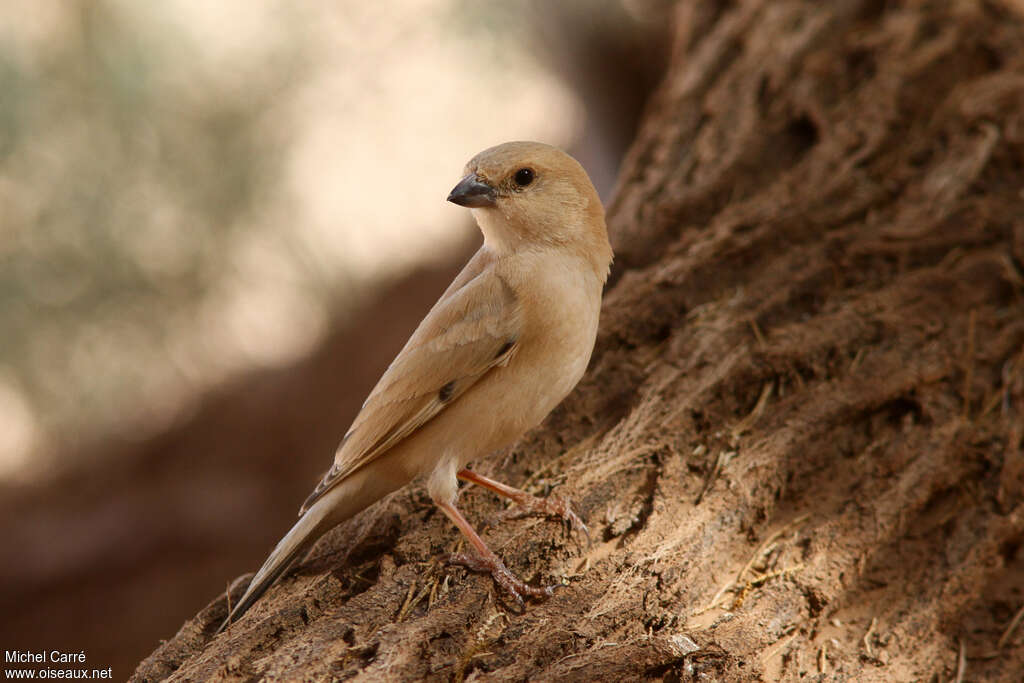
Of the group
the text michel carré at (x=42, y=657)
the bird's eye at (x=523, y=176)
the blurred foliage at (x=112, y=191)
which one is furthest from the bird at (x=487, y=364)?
the blurred foliage at (x=112, y=191)

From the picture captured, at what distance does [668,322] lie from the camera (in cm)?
392

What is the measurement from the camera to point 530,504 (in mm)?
3082

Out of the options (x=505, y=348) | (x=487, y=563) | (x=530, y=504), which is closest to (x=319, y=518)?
(x=487, y=563)

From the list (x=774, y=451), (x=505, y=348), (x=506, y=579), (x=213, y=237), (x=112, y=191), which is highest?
(x=112, y=191)

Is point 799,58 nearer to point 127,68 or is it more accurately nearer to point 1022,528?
point 1022,528

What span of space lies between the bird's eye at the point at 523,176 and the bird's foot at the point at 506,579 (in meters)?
1.21

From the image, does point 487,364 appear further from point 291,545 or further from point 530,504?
point 291,545

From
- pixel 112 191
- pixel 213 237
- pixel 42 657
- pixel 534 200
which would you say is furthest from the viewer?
pixel 213 237

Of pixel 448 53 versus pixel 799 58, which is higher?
pixel 448 53

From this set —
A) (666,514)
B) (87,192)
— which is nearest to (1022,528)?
(666,514)

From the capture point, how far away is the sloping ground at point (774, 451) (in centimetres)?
272

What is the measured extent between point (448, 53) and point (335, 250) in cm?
173

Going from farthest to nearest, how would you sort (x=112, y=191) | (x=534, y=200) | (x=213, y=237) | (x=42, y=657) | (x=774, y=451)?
1. (x=213, y=237)
2. (x=112, y=191)
3. (x=42, y=657)
4. (x=774, y=451)
5. (x=534, y=200)

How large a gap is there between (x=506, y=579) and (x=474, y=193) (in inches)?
47.9
